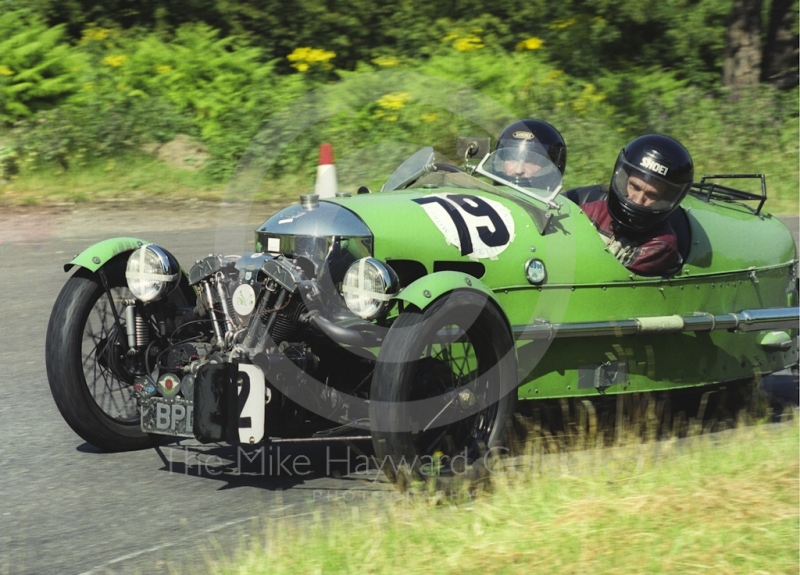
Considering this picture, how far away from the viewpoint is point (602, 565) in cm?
413

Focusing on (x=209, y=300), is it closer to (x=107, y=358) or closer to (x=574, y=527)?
(x=107, y=358)

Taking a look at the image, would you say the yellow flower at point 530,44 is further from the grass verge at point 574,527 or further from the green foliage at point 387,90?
the grass verge at point 574,527

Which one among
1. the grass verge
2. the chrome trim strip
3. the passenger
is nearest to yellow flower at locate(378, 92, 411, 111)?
the passenger

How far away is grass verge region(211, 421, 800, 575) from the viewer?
4.16 m

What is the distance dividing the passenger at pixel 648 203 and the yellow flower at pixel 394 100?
31.5 ft

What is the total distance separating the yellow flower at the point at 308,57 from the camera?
17.6 meters

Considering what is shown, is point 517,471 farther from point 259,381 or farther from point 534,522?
point 259,381

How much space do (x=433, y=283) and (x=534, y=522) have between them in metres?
1.17

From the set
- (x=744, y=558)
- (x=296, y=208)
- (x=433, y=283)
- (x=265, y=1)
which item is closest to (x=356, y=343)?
(x=433, y=283)

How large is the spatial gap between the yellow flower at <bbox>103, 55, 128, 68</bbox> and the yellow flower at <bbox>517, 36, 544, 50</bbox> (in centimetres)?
670

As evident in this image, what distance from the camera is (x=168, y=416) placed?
5109mm

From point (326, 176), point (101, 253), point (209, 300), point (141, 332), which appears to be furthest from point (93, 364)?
point (326, 176)

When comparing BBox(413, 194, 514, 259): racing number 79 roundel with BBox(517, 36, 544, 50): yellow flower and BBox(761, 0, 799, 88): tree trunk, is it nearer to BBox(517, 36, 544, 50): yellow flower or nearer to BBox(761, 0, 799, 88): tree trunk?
BBox(517, 36, 544, 50): yellow flower

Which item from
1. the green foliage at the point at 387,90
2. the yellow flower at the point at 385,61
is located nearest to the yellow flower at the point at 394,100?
the green foliage at the point at 387,90
